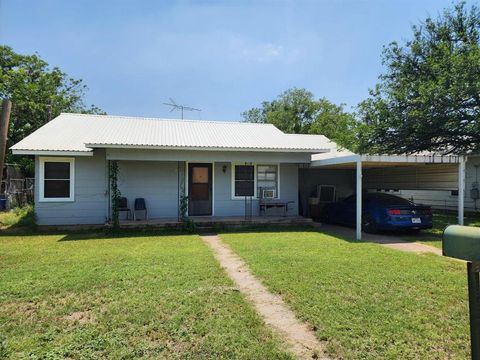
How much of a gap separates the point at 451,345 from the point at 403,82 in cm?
1469

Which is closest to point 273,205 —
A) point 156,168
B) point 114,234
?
point 156,168

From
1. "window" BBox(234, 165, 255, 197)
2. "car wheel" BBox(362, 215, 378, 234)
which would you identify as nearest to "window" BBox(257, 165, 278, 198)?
"window" BBox(234, 165, 255, 197)

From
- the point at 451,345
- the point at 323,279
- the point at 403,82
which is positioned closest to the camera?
the point at 451,345

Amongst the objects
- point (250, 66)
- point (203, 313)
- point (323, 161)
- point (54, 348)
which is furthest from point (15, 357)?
point (250, 66)

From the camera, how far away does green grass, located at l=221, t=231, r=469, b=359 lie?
3.55 meters

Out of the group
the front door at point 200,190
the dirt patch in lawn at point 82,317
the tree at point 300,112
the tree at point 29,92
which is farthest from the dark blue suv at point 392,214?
the tree at point 300,112

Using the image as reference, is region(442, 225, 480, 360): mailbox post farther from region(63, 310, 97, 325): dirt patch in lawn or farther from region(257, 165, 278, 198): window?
region(257, 165, 278, 198): window

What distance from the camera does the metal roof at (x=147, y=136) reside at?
36.9ft

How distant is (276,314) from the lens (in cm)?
439

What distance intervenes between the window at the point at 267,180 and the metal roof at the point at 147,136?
1046 mm

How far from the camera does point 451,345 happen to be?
3.52 meters

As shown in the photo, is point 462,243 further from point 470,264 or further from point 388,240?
point 388,240

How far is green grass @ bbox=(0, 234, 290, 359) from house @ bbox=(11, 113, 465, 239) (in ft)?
14.8

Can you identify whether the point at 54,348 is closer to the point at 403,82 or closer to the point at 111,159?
the point at 111,159
